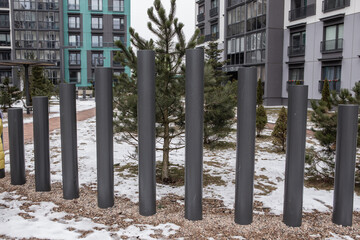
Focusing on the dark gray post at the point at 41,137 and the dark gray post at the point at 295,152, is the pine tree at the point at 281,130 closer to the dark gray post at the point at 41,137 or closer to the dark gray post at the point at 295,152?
the dark gray post at the point at 295,152

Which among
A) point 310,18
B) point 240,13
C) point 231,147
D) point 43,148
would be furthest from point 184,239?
point 240,13

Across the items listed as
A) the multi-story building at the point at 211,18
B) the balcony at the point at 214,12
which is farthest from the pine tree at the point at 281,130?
the balcony at the point at 214,12

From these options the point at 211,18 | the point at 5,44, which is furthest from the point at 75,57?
the point at 211,18

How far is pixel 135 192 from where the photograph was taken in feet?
16.2

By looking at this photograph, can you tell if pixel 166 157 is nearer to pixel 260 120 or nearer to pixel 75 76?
pixel 260 120

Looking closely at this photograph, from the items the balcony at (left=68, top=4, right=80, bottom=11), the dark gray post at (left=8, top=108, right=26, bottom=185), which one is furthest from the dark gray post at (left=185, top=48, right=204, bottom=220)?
the balcony at (left=68, top=4, right=80, bottom=11)

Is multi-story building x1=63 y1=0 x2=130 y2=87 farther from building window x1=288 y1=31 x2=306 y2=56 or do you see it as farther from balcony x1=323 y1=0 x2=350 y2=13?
balcony x1=323 y1=0 x2=350 y2=13

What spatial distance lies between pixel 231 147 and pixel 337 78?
631 inches

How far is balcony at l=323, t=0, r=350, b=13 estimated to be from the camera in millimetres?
21144

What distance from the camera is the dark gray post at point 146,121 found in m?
3.71

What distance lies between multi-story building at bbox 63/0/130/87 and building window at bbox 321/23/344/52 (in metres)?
33.7

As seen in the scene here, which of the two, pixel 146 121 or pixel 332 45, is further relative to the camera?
pixel 332 45

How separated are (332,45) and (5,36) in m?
45.4

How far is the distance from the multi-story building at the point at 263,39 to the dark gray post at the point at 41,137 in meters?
21.5
